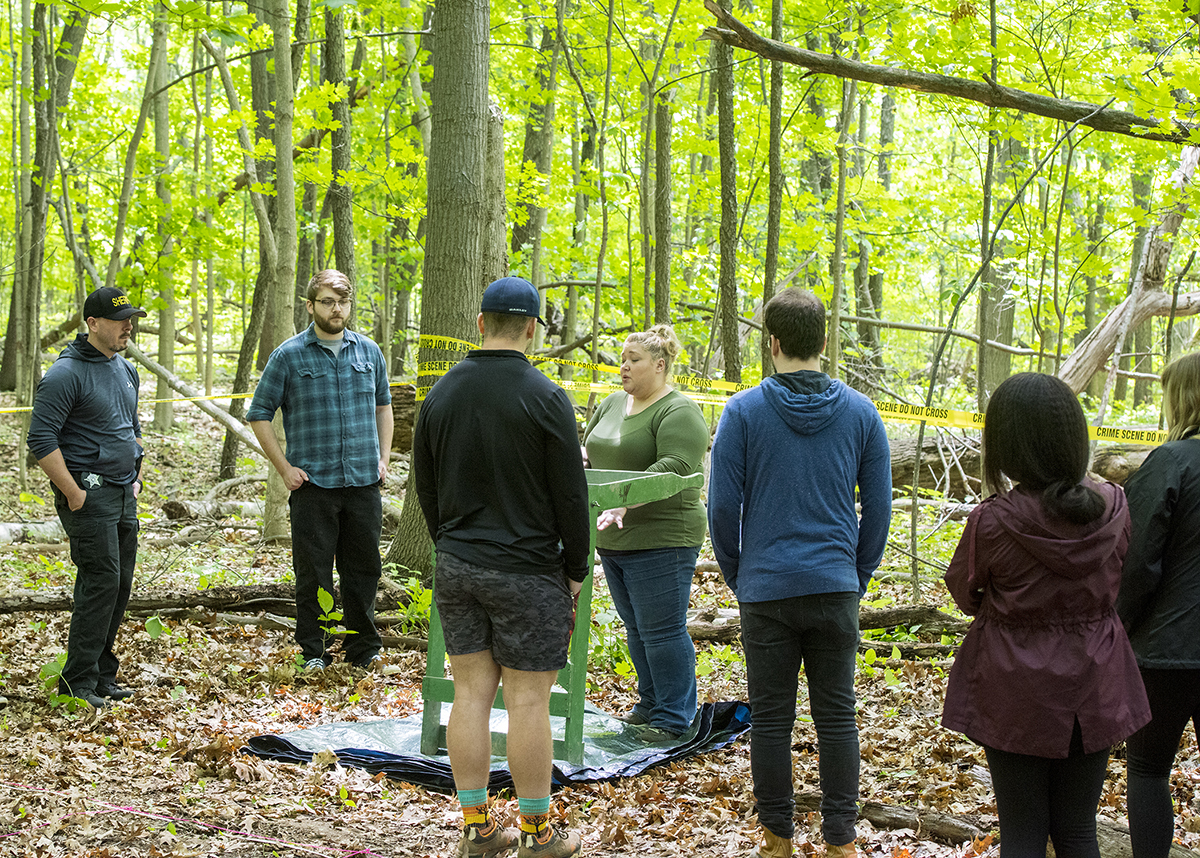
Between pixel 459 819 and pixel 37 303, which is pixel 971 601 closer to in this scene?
pixel 459 819

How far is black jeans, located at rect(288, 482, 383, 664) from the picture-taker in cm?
527

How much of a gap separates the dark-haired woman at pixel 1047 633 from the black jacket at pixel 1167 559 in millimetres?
316

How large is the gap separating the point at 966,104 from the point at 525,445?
6.39m

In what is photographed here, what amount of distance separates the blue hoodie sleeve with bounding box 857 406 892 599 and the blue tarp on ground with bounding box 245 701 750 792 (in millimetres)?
1462

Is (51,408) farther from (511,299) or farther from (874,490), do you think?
(874,490)

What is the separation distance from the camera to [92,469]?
465cm

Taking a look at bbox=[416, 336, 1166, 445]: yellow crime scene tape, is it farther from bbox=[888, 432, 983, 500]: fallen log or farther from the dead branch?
bbox=[888, 432, 983, 500]: fallen log

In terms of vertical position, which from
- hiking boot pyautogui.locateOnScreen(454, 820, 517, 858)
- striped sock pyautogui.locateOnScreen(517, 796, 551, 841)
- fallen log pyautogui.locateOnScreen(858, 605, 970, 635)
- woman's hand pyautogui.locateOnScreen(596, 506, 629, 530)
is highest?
woman's hand pyautogui.locateOnScreen(596, 506, 629, 530)

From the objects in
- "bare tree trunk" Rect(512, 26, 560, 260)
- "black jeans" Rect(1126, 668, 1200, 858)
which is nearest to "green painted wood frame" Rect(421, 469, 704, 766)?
"black jeans" Rect(1126, 668, 1200, 858)

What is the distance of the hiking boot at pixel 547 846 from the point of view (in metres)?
3.04

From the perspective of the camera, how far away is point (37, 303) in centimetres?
1103

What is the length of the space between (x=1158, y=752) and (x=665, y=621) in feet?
6.73

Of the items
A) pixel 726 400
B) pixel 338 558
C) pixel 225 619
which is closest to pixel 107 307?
pixel 338 558

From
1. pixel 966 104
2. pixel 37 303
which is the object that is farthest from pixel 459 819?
pixel 37 303
